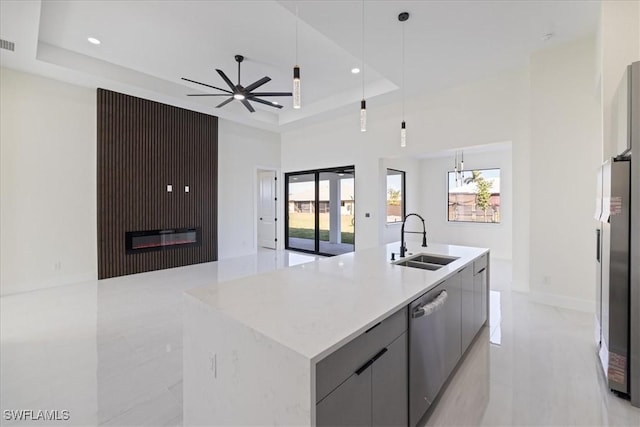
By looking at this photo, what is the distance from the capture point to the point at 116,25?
3.59m

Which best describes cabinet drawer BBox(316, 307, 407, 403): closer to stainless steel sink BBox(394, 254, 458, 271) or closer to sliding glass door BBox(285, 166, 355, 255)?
stainless steel sink BBox(394, 254, 458, 271)

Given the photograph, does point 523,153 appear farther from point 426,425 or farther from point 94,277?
Answer: point 94,277

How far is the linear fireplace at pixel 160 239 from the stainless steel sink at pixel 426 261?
16.8ft

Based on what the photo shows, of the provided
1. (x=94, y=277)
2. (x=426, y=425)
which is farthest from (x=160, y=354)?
(x=94, y=277)

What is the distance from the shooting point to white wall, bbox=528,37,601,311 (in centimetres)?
350

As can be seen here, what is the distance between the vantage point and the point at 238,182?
7.12 metres

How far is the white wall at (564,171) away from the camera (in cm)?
350

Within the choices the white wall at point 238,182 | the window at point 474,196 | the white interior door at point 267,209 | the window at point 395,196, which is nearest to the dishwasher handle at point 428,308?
the window at point 395,196

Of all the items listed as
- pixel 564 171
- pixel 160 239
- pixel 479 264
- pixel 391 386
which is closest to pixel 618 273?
pixel 479 264

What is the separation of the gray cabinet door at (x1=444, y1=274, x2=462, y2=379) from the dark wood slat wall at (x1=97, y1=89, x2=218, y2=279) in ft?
18.2

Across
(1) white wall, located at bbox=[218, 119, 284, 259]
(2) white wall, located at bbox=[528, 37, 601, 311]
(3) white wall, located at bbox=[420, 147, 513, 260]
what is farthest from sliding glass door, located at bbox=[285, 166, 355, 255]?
(2) white wall, located at bbox=[528, 37, 601, 311]

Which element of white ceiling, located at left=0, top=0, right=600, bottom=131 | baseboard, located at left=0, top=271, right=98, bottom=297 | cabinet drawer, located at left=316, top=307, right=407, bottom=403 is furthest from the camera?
baseboard, located at left=0, top=271, right=98, bottom=297

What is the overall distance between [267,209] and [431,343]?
24.1 ft

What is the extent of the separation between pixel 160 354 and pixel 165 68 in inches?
178
